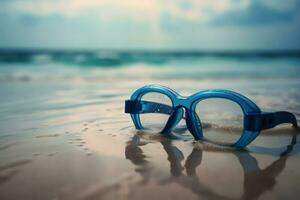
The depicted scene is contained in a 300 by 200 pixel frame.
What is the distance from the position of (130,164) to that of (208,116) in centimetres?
141

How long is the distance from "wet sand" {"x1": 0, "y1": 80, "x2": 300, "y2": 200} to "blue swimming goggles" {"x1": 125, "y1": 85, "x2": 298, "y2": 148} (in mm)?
110

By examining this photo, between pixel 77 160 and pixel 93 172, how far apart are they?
25 cm

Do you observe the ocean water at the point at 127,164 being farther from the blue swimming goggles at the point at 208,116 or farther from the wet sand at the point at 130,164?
the blue swimming goggles at the point at 208,116

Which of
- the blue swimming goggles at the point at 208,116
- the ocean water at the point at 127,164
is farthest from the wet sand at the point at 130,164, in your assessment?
the blue swimming goggles at the point at 208,116

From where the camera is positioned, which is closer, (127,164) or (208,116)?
(127,164)

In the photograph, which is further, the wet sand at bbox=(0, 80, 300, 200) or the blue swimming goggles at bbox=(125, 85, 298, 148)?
the blue swimming goggles at bbox=(125, 85, 298, 148)

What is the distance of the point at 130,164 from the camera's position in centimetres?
211

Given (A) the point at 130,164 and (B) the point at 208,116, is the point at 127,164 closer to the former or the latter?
(A) the point at 130,164

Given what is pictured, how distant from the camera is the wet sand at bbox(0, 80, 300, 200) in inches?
67.4

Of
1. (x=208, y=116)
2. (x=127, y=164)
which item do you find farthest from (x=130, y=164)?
(x=208, y=116)

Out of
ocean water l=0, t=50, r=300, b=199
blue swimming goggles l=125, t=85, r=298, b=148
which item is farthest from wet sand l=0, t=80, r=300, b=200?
blue swimming goggles l=125, t=85, r=298, b=148

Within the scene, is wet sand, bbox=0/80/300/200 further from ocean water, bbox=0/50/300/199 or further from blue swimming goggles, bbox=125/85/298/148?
blue swimming goggles, bbox=125/85/298/148

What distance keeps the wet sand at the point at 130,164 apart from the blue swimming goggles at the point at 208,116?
0.11 metres

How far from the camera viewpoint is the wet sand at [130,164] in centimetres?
171
